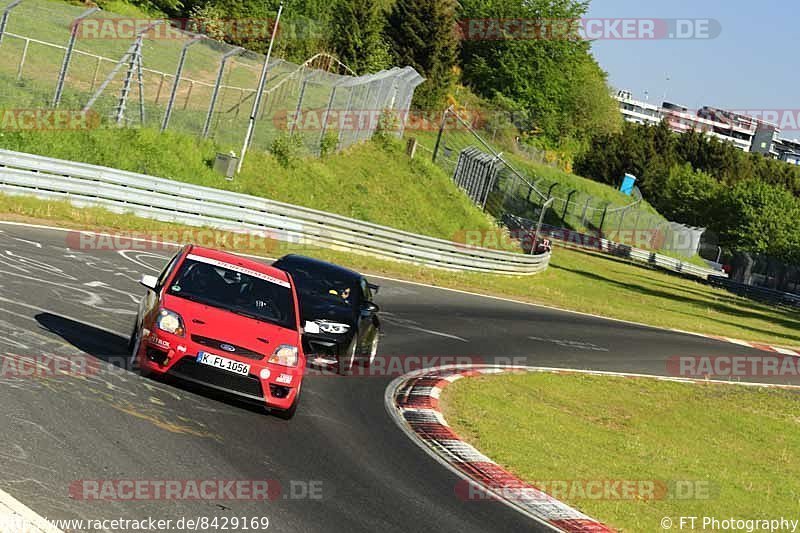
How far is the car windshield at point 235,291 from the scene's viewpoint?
11.0m

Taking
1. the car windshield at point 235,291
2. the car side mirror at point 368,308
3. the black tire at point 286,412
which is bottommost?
the black tire at point 286,412

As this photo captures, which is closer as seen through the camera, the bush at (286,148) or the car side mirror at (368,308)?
the car side mirror at (368,308)

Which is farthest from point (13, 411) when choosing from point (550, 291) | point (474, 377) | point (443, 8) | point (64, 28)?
point (443, 8)

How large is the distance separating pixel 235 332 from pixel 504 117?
78.5 meters

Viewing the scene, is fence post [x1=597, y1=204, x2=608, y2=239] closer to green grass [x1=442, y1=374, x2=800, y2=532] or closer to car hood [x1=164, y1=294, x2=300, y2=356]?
green grass [x1=442, y1=374, x2=800, y2=532]

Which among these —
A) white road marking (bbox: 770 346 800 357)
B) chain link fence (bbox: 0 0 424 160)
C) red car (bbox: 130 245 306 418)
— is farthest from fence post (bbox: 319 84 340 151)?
red car (bbox: 130 245 306 418)

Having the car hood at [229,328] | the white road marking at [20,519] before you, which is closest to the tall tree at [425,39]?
the car hood at [229,328]

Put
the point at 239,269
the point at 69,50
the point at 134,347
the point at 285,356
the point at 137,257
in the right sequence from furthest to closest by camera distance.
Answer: the point at 69,50, the point at 137,257, the point at 239,269, the point at 134,347, the point at 285,356

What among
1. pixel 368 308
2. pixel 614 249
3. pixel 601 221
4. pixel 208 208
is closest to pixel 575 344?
pixel 208 208

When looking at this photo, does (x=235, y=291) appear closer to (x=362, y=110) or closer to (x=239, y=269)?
(x=239, y=269)

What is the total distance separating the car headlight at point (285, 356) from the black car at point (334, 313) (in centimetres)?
240

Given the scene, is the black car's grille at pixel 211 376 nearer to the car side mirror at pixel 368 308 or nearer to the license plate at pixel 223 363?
the license plate at pixel 223 363

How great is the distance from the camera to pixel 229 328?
409 inches

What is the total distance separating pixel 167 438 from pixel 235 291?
8.98 ft
